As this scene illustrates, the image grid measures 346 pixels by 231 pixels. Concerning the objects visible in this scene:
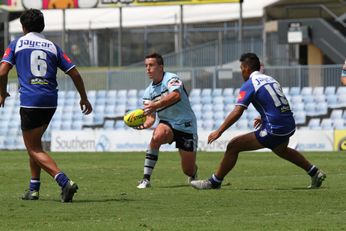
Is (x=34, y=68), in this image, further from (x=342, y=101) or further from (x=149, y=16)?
(x=149, y=16)

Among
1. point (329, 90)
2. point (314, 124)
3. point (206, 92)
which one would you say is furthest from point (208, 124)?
point (329, 90)

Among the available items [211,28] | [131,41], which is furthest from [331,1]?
[131,41]

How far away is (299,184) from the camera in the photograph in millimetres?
15227

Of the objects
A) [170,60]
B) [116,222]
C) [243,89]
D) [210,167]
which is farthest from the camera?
[170,60]

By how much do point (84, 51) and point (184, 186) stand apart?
30.9 metres

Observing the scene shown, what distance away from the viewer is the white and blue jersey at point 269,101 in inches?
534

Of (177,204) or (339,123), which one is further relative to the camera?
(339,123)

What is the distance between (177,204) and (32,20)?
2760 millimetres

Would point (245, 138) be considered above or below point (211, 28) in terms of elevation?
above

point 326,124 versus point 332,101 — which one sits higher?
point 332,101

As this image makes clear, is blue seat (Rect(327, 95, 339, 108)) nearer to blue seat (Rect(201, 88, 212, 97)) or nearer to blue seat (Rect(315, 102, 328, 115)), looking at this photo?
blue seat (Rect(315, 102, 328, 115))

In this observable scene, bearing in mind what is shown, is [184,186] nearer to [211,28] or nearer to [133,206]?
[133,206]

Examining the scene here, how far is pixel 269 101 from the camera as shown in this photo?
538 inches

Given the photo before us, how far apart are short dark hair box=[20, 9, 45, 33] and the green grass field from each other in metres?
2.07
